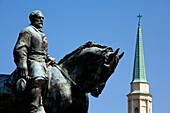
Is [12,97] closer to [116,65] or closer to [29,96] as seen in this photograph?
[29,96]

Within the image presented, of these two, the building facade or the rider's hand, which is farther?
the building facade

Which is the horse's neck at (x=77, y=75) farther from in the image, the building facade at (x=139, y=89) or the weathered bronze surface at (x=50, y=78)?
the building facade at (x=139, y=89)

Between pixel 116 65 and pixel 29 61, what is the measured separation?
187cm

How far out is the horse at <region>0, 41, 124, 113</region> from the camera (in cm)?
Answer: 1109

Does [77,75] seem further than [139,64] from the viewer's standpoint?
No

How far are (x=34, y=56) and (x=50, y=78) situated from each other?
581 mm

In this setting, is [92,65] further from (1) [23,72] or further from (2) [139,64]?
(2) [139,64]

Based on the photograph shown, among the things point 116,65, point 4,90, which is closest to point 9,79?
point 4,90

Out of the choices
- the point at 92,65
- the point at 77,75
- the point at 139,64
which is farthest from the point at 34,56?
the point at 139,64

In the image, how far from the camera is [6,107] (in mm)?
11312

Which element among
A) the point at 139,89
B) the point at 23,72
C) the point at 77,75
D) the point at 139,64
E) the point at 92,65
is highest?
the point at 139,64

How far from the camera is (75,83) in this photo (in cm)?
1125

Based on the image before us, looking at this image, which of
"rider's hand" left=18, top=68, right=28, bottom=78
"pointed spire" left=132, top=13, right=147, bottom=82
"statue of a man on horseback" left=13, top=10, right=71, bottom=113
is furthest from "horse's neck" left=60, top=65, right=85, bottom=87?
"pointed spire" left=132, top=13, right=147, bottom=82

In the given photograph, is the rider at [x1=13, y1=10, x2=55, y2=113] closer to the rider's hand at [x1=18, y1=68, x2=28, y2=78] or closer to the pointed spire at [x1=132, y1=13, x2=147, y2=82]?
the rider's hand at [x1=18, y1=68, x2=28, y2=78]
